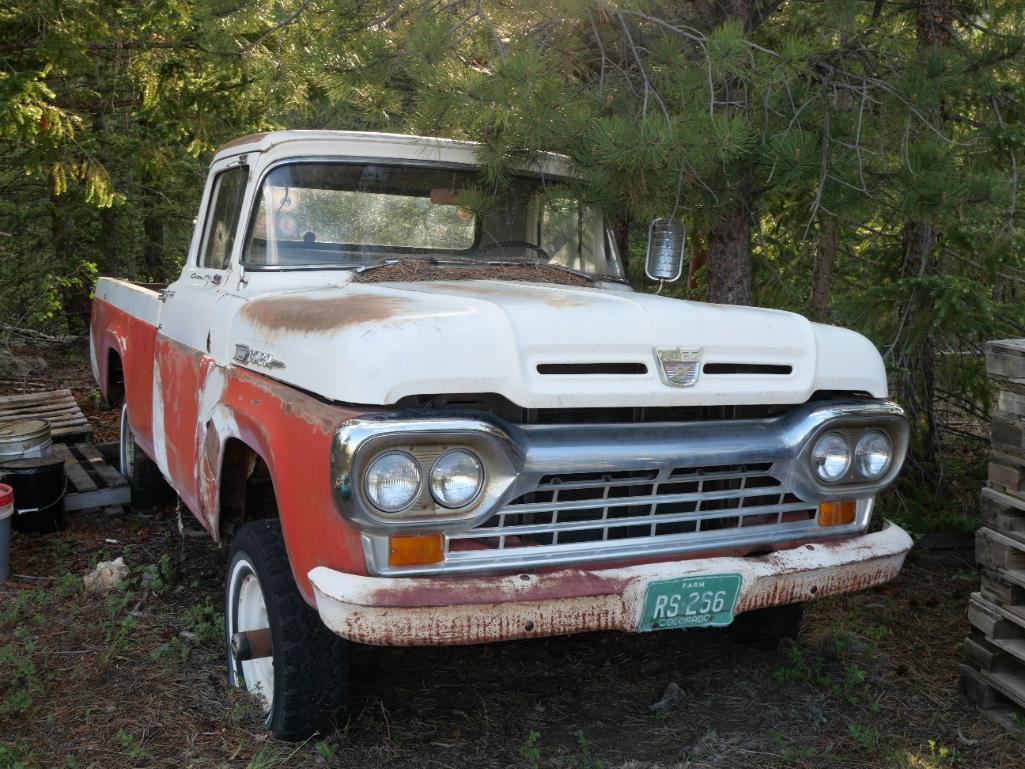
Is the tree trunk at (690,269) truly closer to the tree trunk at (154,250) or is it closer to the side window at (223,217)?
the side window at (223,217)

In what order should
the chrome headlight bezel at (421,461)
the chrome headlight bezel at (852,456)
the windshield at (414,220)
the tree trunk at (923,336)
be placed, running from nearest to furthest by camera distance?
the chrome headlight bezel at (421,461), the chrome headlight bezel at (852,456), the windshield at (414,220), the tree trunk at (923,336)

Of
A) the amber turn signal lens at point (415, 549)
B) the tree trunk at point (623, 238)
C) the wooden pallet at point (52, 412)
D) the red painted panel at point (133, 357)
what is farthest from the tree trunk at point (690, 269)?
the amber turn signal lens at point (415, 549)

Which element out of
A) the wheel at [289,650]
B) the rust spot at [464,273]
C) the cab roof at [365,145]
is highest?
the cab roof at [365,145]

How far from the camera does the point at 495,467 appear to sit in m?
2.39

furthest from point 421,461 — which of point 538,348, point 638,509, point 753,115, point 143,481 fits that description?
point 143,481

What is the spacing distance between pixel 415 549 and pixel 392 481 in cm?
20

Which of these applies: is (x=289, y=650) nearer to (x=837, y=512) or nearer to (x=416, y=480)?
(x=416, y=480)

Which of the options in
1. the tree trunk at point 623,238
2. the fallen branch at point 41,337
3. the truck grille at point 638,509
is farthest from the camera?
the fallen branch at point 41,337

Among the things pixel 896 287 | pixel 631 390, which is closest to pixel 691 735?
pixel 631 390

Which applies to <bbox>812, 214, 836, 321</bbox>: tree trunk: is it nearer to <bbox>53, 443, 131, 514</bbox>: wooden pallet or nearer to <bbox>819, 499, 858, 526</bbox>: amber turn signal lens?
<bbox>819, 499, 858, 526</bbox>: amber turn signal lens

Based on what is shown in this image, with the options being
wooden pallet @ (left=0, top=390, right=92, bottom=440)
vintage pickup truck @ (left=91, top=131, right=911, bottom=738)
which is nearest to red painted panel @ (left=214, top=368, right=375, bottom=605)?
vintage pickup truck @ (left=91, top=131, right=911, bottom=738)

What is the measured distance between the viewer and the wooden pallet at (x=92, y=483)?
524cm

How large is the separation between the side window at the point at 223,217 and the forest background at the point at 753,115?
647 millimetres

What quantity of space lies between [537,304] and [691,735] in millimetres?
1549
